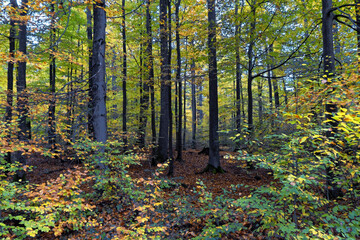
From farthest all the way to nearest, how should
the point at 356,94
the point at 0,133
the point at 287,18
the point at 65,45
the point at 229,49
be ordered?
the point at 65,45 → the point at 229,49 → the point at 287,18 → the point at 0,133 → the point at 356,94

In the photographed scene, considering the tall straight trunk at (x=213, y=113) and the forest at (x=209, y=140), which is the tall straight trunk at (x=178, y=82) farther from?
the tall straight trunk at (x=213, y=113)

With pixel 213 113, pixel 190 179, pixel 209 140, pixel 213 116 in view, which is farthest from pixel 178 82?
pixel 190 179

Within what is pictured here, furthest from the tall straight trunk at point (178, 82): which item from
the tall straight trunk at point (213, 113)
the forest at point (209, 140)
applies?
the tall straight trunk at point (213, 113)

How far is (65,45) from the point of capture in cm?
1153

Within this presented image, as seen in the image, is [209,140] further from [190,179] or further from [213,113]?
[190,179]

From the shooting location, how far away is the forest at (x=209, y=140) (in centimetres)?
317

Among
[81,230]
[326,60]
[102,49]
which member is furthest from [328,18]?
[81,230]

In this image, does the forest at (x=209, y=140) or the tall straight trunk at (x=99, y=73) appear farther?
the tall straight trunk at (x=99, y=73)

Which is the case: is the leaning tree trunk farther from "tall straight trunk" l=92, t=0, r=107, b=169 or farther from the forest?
"tall straight trunk" l=92, t=0, r=107, b=169

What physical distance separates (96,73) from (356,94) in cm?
599

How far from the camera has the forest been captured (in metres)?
3.17

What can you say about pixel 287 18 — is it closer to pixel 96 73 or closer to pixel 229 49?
pixel 229 49

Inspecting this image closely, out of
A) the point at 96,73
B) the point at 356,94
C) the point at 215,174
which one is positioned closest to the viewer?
the point at 356,94

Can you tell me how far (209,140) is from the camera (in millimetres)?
9914
